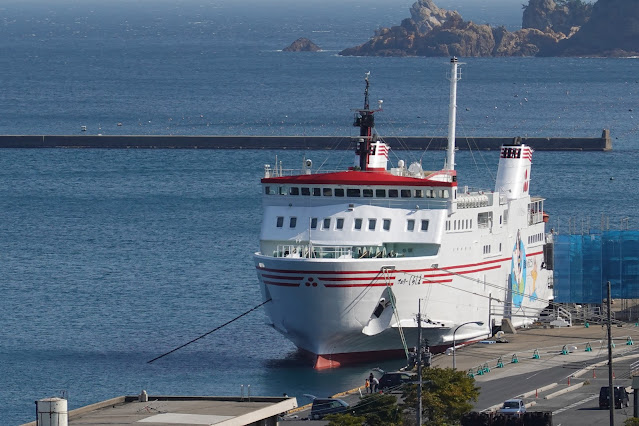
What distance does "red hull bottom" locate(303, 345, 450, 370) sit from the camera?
192 feet

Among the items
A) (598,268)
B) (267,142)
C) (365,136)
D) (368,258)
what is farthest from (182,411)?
(267,142)

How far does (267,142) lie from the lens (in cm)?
14138

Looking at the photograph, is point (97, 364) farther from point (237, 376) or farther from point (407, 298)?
point (407, 298)

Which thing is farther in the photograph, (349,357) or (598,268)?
(598,268)

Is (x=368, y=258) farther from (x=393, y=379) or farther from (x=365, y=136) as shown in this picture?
(x=393, y=379)

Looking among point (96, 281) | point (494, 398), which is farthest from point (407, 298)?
point (96, 281)

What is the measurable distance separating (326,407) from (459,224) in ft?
48.1

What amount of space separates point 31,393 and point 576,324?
2169cm

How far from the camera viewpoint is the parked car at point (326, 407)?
46.5 metres

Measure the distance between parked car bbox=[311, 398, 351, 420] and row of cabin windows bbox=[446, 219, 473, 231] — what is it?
13399mm

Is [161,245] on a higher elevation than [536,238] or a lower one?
lower

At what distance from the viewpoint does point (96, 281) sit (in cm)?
7681

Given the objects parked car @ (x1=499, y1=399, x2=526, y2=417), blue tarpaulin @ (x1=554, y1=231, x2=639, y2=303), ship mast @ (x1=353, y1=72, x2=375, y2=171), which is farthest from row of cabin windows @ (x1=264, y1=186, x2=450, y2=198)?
parked car @ (x1=499, y1=399, x2=526, y2=417)

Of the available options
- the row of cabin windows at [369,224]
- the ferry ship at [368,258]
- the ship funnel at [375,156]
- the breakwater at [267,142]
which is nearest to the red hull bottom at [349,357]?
the ferry ship at [368,258]
